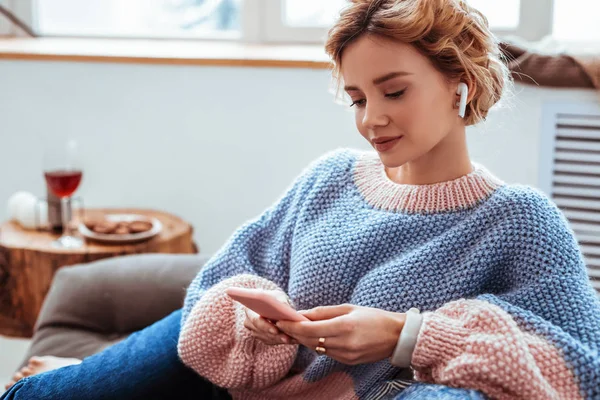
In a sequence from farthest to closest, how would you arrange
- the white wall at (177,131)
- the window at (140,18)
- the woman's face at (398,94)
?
1. the window at (140,18)
2. the white wall at (177,131)
3. the woman's face at (398,94)

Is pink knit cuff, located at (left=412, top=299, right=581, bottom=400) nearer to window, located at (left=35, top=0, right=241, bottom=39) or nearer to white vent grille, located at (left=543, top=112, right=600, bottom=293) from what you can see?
white vent grille, located at (left=543, top=112, right=600, bottom=293)

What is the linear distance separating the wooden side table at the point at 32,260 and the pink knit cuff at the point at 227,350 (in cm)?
88

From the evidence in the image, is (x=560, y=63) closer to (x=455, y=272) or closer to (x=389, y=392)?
(x=455, y=272)

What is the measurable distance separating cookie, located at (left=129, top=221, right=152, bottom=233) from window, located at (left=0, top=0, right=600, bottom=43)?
86 cm

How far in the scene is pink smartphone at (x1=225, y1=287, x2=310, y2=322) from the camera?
1.03 m

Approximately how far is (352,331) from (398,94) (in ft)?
1.15

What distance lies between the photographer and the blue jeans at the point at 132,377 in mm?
1259

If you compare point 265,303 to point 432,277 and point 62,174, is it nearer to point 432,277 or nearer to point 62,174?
point 432,277

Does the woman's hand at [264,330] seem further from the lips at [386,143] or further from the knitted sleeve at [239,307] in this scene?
the lips at [386,143]

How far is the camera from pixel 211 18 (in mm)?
2771

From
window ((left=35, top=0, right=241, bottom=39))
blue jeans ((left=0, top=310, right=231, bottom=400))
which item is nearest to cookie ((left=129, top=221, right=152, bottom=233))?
blue jeans ((left=0, top=310, right=231, bottom=400))

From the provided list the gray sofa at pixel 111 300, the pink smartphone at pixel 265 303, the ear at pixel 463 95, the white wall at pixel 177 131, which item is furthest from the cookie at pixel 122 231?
the ear at pixel 463 95

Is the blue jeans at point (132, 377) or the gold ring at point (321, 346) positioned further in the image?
the blue jeans at point (132, 377)

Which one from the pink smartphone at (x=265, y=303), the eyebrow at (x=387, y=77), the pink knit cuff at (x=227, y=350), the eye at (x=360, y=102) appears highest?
the eyebrow at (x=387, y=77)
